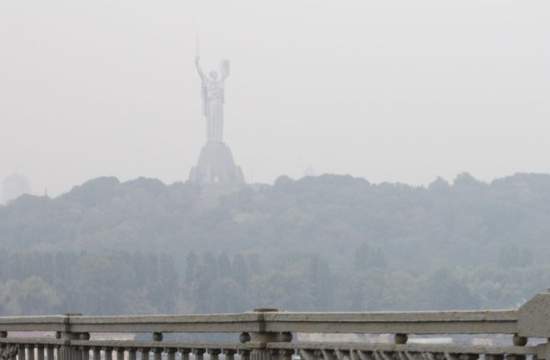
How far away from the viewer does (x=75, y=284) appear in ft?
543

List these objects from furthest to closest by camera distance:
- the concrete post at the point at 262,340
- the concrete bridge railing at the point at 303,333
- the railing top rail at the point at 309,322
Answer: the concrete post at the point at 262,340 → the railing top rail at the point at 309,322 → the concrete bridge railing at the point at 303,333

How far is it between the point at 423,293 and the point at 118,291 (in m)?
33.6

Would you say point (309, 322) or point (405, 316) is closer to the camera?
point (405, 316)

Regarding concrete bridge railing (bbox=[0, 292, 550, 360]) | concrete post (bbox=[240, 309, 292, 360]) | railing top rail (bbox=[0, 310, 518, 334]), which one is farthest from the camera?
concrete post (bbox=[240, 309, 292, 360])

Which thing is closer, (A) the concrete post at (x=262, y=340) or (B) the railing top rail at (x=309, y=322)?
(B) the railing top rail at (x=309, y=322)

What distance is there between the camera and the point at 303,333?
9.48 metres

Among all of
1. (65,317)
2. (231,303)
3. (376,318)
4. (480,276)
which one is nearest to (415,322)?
(376,318)

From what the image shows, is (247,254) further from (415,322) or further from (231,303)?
(415,322)

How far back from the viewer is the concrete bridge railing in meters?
7.61

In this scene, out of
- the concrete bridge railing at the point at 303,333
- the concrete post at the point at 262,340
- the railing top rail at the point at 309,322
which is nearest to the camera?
the concrete bridge railing at the point at 303,333

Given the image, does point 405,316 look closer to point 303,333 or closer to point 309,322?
point 309,322

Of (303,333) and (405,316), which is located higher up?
(303,333)

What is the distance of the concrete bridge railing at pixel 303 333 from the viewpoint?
25.0 feet

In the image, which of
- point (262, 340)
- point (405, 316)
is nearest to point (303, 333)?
point (262, 340)
